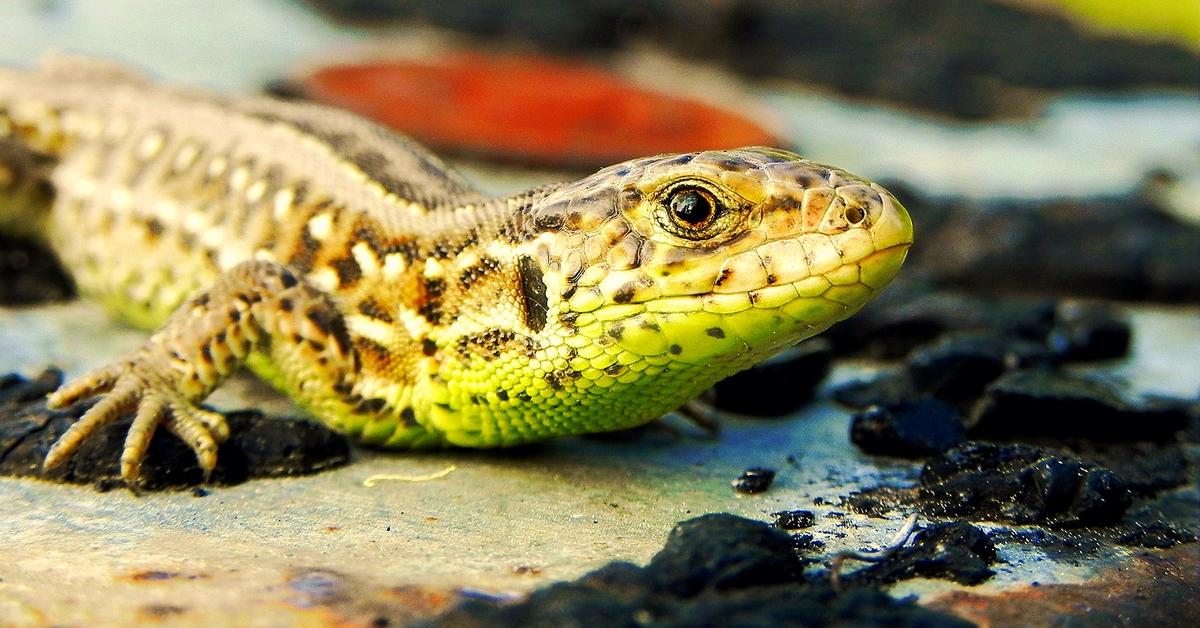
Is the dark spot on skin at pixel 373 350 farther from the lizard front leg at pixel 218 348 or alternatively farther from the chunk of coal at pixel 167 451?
the chunk of coal at pixel 167 451

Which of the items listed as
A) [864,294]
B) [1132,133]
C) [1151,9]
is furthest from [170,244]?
[1151,9]

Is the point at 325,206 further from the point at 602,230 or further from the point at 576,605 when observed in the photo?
the point at 576,605

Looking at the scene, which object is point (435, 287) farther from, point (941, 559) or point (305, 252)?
point (941, 559)

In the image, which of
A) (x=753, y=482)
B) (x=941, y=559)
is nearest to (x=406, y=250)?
(x=753, y=482)

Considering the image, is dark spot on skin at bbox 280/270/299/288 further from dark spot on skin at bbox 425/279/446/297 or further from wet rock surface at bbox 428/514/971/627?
wet rock surface at bbox 428/514/971/627

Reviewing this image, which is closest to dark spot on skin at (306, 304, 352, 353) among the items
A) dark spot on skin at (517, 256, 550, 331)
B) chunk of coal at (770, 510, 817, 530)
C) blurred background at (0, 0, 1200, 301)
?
dark spot on skin at (517, 256, 550, 331)

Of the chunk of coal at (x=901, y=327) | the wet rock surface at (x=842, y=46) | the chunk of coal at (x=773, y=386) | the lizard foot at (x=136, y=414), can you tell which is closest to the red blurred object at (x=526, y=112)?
the wet rock surface at (x=842, y=46)
